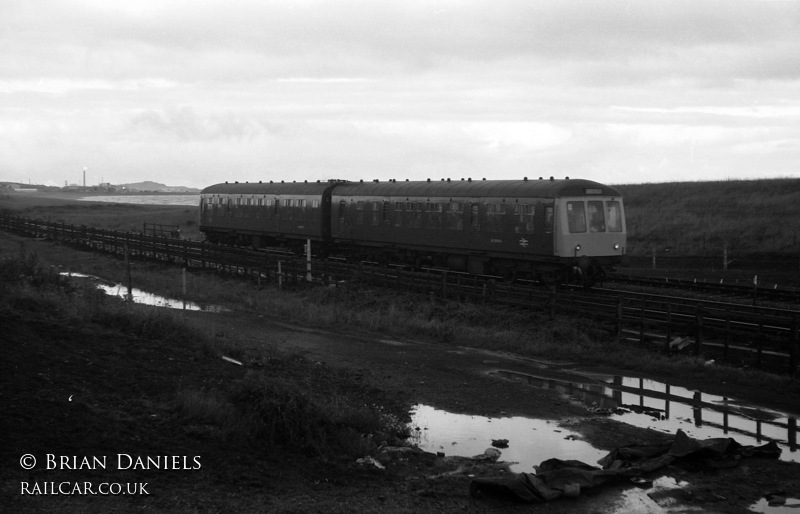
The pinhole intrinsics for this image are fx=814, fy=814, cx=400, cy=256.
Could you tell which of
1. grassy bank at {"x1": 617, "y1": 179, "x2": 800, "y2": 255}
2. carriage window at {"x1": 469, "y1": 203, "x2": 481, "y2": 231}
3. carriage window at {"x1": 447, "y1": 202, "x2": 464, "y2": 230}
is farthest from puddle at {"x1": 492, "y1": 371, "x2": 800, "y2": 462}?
grassy bank at {"x1": 617, "y1": 179, "x2": 800, "y2": 255}

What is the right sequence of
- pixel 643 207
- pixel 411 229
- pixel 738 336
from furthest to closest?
pixel 643 207
pixel 411 229
pixel 738 336

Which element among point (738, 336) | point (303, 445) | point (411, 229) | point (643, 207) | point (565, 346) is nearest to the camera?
point (303, 445)

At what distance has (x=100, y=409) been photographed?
1003 centimetres

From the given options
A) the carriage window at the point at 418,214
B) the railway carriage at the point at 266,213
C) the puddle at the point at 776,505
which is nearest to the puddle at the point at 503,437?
the puddle at the point at 776,505

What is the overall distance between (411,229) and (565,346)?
1469 cm

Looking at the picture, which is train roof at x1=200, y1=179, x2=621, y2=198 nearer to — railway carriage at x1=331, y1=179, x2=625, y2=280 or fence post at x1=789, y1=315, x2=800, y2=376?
railway carriage at x1=331, y1=179, x2=625, y2=280

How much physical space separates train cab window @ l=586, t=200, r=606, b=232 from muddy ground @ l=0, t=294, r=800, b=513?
40.6 ft

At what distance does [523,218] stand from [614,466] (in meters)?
17.4

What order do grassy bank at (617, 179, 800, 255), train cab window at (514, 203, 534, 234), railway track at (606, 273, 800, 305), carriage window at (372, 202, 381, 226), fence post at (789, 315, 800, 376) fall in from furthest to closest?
grassy bank at (617, 179, 800, 255)
carriage window at (372, 202, 381, 226)
train cab window at (514, 203, 534, 234)
railway track at (606, 273, 800, 305)
fence post at (789, 315, 800, 376)

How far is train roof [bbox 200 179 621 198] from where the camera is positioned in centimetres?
2631

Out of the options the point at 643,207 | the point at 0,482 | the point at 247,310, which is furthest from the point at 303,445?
the point at 643,207

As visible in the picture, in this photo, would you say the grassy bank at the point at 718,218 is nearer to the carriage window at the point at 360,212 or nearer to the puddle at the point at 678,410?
the carriage window at the point at 360,212

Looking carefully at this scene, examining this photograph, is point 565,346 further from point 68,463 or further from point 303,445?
point 68,463

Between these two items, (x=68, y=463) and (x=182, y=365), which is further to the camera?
(x=182, y=365)
